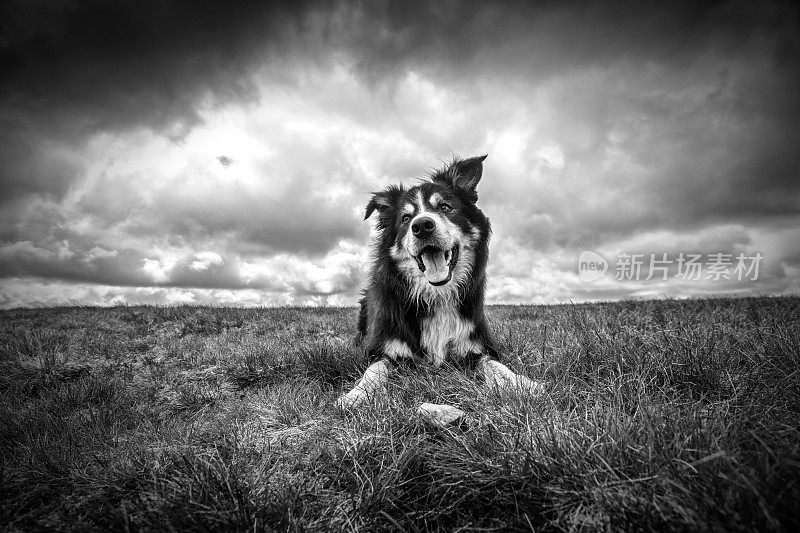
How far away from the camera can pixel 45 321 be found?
11.2 meters

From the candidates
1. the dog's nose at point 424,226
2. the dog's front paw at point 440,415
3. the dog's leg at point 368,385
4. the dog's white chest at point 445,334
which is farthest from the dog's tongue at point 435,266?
the dog's front paw at point 440,415

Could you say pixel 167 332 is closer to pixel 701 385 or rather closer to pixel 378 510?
pixel 378 510

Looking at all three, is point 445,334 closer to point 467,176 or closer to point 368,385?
point 368,385

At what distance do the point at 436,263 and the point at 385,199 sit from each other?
57.9 inches

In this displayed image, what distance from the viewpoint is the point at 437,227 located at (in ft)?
A: 14.5

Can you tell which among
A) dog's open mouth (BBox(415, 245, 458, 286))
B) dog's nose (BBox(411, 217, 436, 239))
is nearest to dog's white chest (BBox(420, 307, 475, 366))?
dog's open mouth (BBox(415, 245, 458, 286))

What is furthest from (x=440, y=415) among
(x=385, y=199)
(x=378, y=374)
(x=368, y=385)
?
(x=385, y=199)

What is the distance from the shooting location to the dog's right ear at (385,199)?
5.40m

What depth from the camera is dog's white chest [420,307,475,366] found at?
4.35 metres

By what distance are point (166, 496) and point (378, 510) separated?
0.96 metres

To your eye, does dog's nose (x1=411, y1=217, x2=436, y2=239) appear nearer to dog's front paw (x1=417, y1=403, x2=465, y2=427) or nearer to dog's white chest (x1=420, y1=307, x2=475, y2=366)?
dog's white chest (x1=420, y1=307, x2=475, y2=366)

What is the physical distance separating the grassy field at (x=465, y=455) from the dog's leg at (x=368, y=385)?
0.15 m

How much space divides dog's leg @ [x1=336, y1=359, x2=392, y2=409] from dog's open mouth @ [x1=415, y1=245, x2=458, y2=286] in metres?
1.14

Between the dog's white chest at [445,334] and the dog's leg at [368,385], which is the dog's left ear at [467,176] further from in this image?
the dog's leg at [368,385]
